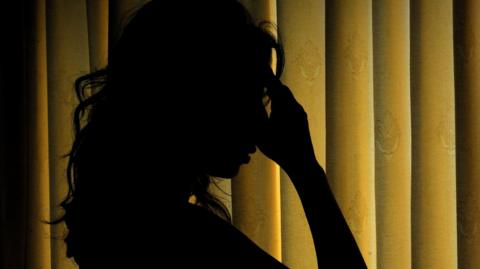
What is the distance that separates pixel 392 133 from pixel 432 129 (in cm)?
11

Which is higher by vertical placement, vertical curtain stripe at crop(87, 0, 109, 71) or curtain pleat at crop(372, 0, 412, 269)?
vertical curtain stripe at crop(87, 0, 109, 71)

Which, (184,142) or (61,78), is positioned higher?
(61,78)

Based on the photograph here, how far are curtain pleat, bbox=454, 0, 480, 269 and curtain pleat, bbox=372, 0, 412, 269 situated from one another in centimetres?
14

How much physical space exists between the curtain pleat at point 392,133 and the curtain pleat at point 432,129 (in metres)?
0.03

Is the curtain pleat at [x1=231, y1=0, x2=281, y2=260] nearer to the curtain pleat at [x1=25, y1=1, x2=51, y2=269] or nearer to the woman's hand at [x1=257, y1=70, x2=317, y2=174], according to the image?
the curtain pleat at [x1=25, y1=1, x2=51, y2=269]

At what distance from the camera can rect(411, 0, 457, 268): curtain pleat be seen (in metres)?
1.62

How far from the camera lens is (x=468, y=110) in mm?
1618

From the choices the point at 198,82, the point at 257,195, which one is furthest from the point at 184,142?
the point at 257,195

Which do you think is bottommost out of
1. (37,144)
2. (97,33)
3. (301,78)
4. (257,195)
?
(257,195)

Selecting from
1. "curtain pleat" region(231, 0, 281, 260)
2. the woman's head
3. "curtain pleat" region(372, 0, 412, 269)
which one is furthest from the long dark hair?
"curtain pleat" region(372, 0, 412, 269)

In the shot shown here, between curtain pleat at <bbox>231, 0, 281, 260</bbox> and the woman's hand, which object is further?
curtain pleat at <bbox>231, 0, 281, 260</bbox>

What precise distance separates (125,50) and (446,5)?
1.14 m

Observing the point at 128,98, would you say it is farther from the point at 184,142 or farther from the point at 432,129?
the point at 432,129

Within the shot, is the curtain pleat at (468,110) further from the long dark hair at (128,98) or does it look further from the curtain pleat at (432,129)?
the long dark hair at (128,98)
